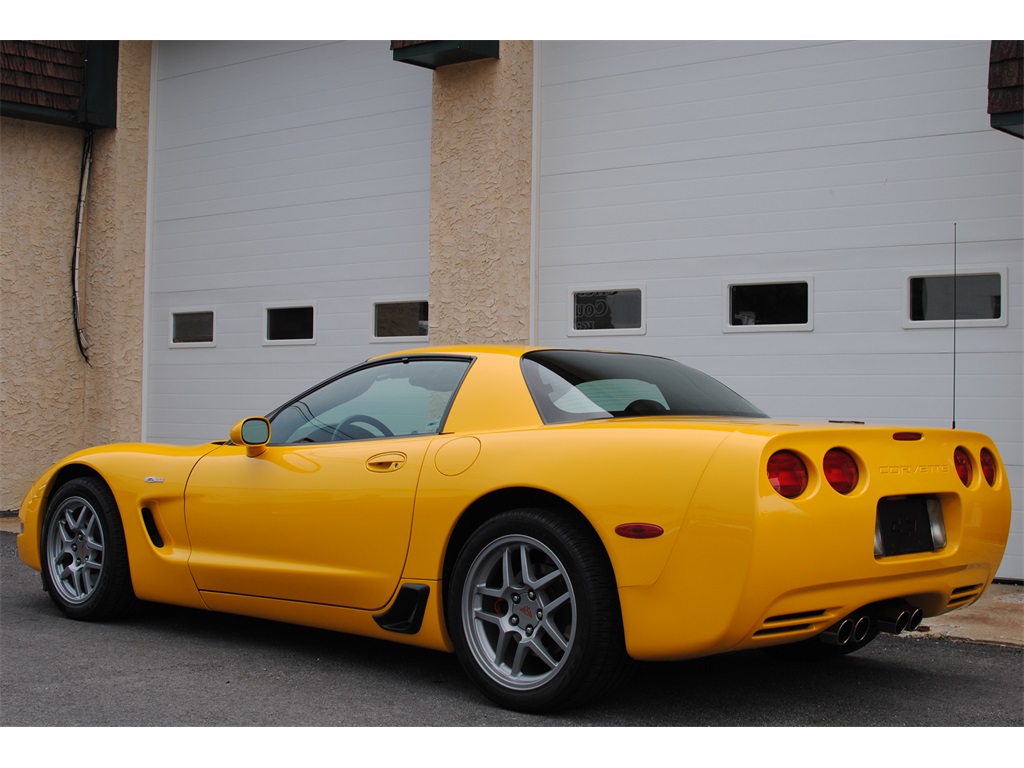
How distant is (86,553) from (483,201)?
15.7ft

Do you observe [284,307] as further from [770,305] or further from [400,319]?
[770,305]

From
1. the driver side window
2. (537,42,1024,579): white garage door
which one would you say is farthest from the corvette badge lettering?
(537,42,1024,579): white garage door

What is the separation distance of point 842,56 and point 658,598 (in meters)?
5.94

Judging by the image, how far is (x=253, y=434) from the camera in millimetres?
5164

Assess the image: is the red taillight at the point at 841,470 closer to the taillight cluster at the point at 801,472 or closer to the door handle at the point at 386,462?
the taillight cluster at the point at 801,472

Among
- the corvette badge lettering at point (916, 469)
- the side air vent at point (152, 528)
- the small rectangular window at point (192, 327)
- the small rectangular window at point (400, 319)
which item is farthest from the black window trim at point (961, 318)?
the small rectangular window at point (192, 327)

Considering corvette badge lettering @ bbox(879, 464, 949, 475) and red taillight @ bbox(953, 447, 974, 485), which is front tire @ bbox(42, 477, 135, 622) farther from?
red taillight @ bbox(953, 447, 974, 485)

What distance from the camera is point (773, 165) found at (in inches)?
342

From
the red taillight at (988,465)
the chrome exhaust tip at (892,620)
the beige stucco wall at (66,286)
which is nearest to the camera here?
the chrome exhaust tip at (892,620)

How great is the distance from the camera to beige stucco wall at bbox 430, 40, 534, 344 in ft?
31.3

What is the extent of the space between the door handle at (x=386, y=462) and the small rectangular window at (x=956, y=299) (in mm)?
4685

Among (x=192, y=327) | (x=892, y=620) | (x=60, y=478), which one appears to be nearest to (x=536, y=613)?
(x=892, y=620)

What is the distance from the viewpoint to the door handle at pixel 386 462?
183 inches

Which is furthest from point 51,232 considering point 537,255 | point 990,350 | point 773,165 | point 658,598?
point 658,598
